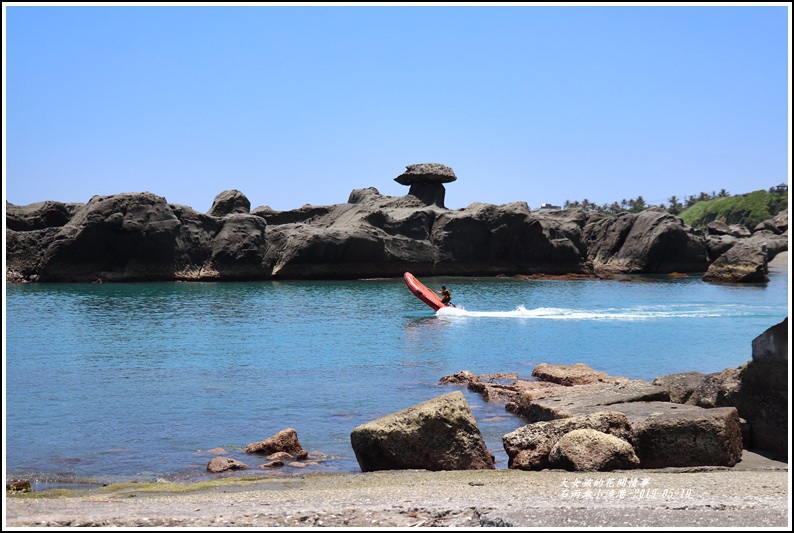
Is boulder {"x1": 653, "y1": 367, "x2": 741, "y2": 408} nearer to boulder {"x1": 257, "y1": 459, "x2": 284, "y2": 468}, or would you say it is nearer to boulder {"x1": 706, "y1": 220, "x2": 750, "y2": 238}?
boulder {"x1": 257, "y1": 459, "x2": 284, "y2": 468}

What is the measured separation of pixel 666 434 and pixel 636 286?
161 ft

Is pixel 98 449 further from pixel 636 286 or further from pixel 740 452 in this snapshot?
pixel 636 286

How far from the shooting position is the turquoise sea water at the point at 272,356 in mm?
12547

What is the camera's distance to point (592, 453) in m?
9.20

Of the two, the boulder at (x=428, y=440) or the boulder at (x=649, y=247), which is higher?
the boulder at (x=649, y=247)

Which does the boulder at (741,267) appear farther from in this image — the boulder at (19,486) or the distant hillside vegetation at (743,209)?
the distant hillside vegetation at (743,209)

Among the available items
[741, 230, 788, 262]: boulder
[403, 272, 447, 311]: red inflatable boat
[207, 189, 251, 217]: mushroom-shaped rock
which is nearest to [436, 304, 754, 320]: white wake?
[403, 272, 447, 311]: red inflatable boat

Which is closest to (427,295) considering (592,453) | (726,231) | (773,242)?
(592,453)

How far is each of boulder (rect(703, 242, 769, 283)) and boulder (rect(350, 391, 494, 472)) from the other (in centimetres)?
5343

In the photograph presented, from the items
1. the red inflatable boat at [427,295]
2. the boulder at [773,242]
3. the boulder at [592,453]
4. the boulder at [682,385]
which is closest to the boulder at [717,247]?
the boulder at [773,242]

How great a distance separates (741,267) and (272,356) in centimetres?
4608

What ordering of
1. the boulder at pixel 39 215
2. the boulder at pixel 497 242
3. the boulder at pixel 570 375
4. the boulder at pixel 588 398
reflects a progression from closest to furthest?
1. the boulder at pixel 588 398
2. the boulder at pixel 570 375
3. the boulder at pixel 39 215
4. the boulder at pixel 497 242

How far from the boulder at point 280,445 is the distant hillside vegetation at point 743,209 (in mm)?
119355

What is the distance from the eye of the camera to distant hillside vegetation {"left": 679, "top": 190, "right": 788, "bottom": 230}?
128m
